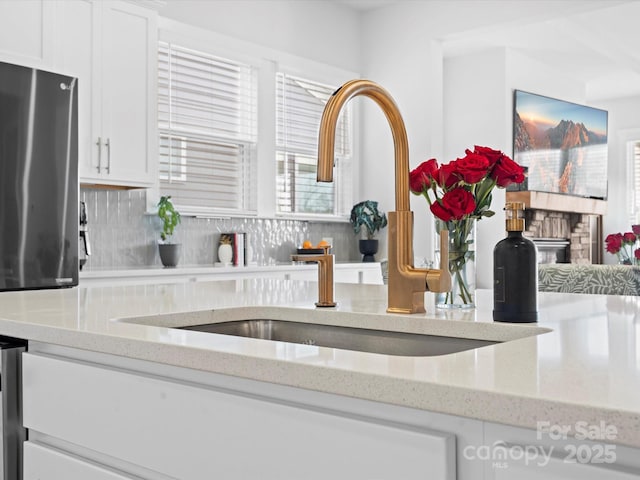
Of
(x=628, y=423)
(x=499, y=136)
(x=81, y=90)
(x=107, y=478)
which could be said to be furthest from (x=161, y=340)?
(x=499, y=136)

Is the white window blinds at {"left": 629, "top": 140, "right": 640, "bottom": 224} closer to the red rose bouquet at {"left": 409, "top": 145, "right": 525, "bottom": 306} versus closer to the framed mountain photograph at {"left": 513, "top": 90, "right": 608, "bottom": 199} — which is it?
the framed mountain photograph at {"left": 513, "top": 90, "right": 608, "bottom": 199}

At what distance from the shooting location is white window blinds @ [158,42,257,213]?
4773 mm

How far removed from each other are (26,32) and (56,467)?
2.97 meters

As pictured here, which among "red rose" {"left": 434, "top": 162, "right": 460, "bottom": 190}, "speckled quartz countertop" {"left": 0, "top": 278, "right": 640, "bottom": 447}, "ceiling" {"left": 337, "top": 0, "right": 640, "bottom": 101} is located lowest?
"speckled quartz countertop" {"left": 0, "top": 278, "right": 640, "bottom": 447}

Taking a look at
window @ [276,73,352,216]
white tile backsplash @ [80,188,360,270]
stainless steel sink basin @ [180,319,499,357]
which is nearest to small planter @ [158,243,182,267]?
white tile backsplash @ [80,188,360,270]

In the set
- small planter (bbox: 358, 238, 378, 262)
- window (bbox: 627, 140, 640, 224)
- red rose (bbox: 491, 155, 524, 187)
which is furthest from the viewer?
window (bbox: 627, 140, 640, 224)

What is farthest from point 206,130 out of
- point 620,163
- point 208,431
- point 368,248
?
point 620,163

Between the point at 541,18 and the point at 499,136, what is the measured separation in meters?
1.77

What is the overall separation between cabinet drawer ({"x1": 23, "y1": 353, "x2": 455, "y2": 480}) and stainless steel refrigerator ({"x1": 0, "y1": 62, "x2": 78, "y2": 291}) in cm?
208

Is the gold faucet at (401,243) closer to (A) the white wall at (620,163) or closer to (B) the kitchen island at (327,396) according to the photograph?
(B) the kitchen island at (327,396)

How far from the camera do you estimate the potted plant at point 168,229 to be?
4438mm

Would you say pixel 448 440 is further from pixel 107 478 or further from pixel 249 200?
pixel 249 200

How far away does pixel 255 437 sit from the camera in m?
0.90

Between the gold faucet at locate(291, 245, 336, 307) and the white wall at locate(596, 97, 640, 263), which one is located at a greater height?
the white wall at locate(596, 97, 640, 263)
